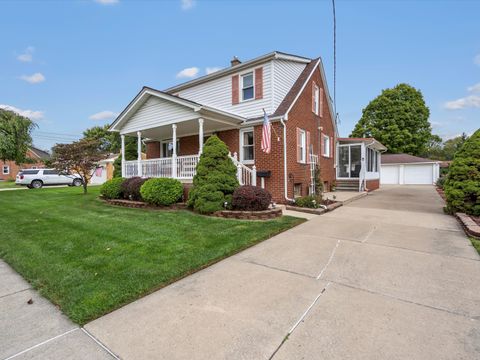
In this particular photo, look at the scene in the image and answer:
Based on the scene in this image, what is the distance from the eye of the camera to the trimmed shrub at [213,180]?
798cm

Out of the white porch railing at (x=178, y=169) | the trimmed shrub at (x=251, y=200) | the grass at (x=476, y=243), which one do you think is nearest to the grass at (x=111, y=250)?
the trimmed shrub at (x=251, y=200)

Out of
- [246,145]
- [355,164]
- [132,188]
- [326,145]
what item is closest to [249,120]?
[246,145]

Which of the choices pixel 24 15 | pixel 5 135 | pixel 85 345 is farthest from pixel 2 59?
pixel 85 345

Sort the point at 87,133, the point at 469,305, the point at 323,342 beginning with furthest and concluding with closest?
the point at 87,133, the point at 469,305, the point at 323,342

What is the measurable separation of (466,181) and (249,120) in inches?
299

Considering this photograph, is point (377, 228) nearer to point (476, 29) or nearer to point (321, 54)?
point (321, 54)

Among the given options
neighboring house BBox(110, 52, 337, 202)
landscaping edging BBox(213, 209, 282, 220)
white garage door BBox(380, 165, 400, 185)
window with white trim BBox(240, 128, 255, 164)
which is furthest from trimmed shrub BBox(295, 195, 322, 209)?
white garage door BBox(380, 165, 400, 185)

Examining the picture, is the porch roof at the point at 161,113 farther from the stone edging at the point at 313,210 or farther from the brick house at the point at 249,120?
the stone edging at the point at 313,210

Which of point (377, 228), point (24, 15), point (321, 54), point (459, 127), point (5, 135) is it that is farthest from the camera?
point (459, 127)

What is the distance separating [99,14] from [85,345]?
13885 millimetres

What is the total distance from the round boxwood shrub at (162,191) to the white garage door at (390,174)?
26289mm

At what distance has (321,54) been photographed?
45.8 ft

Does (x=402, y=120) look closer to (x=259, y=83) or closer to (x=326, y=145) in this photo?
(x=326, y=145)

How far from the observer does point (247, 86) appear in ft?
38.7
